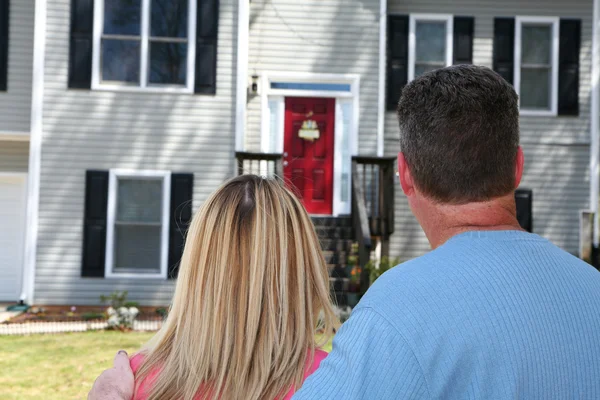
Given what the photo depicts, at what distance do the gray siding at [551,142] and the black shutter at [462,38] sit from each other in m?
0.13

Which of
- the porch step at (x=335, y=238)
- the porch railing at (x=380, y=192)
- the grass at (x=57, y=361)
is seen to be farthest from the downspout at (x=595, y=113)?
the grass at (x=57, y=361)

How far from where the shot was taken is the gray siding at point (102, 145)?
10758 mm

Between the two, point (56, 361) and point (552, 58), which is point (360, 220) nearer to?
point (56, 361)

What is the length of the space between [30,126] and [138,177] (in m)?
2.12

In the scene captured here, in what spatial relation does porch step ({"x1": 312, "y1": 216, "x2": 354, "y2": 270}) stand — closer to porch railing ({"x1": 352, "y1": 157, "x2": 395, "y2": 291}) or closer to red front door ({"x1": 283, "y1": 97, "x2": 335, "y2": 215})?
porch railing ({"x1": 352, "y1": 157, "x2": 395, "y2": 291})

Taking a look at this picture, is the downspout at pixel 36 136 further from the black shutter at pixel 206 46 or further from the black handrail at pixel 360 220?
the black handrail at pixel 360 220

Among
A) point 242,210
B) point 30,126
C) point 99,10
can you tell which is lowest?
point 242,210

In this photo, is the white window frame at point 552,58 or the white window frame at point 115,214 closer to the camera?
the white window frame at point 115,214

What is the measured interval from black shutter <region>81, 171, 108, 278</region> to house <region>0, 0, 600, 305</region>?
0.07 ft

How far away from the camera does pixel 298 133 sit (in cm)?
1180

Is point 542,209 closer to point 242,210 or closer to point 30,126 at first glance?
point 30,126

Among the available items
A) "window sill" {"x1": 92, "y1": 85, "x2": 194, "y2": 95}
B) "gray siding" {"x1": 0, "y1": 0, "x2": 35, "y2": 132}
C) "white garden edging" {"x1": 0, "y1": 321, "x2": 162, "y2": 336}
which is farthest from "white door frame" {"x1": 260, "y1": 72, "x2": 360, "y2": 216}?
"gray siding" {"x1": 0, "y1": 0, "x2": 35, "y2": 132}

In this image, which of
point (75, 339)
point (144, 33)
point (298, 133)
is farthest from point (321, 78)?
point (75, 339)

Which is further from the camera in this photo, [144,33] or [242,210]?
[144,33]
